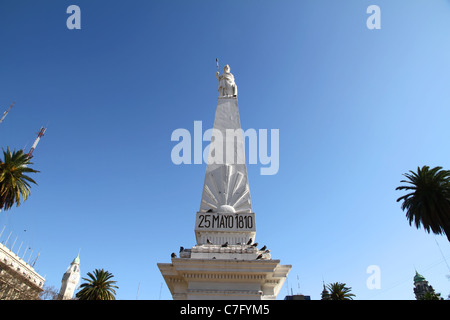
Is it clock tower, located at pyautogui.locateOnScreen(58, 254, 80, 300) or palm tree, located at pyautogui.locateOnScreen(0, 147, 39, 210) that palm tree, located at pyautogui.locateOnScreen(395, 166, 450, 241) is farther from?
clock tower, located at pyautogui.locateOnScreen(58, 254, 80, 300)

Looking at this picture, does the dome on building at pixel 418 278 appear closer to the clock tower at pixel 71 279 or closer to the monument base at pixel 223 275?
the monument base at pixel 223 275

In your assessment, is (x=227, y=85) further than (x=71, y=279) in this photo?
No

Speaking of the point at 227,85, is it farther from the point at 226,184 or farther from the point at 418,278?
the point at 418,278

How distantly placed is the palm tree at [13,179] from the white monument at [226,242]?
1944 centimetres

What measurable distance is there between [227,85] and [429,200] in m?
19.4

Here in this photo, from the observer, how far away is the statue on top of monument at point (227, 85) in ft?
53.5

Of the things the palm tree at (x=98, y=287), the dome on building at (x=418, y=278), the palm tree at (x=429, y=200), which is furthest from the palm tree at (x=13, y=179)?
the dome on building at (x=418, y=278)

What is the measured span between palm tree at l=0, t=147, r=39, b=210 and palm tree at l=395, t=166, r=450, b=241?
3364 cm

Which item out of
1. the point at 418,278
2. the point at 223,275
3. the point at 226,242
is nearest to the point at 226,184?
the point at 226,242

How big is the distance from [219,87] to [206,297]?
11526 mm

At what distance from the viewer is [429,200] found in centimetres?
2300

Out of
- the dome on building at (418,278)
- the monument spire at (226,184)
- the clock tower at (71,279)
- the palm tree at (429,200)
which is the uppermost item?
the clock tower at (71,279)

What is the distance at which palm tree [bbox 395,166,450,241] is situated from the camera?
2217cm
